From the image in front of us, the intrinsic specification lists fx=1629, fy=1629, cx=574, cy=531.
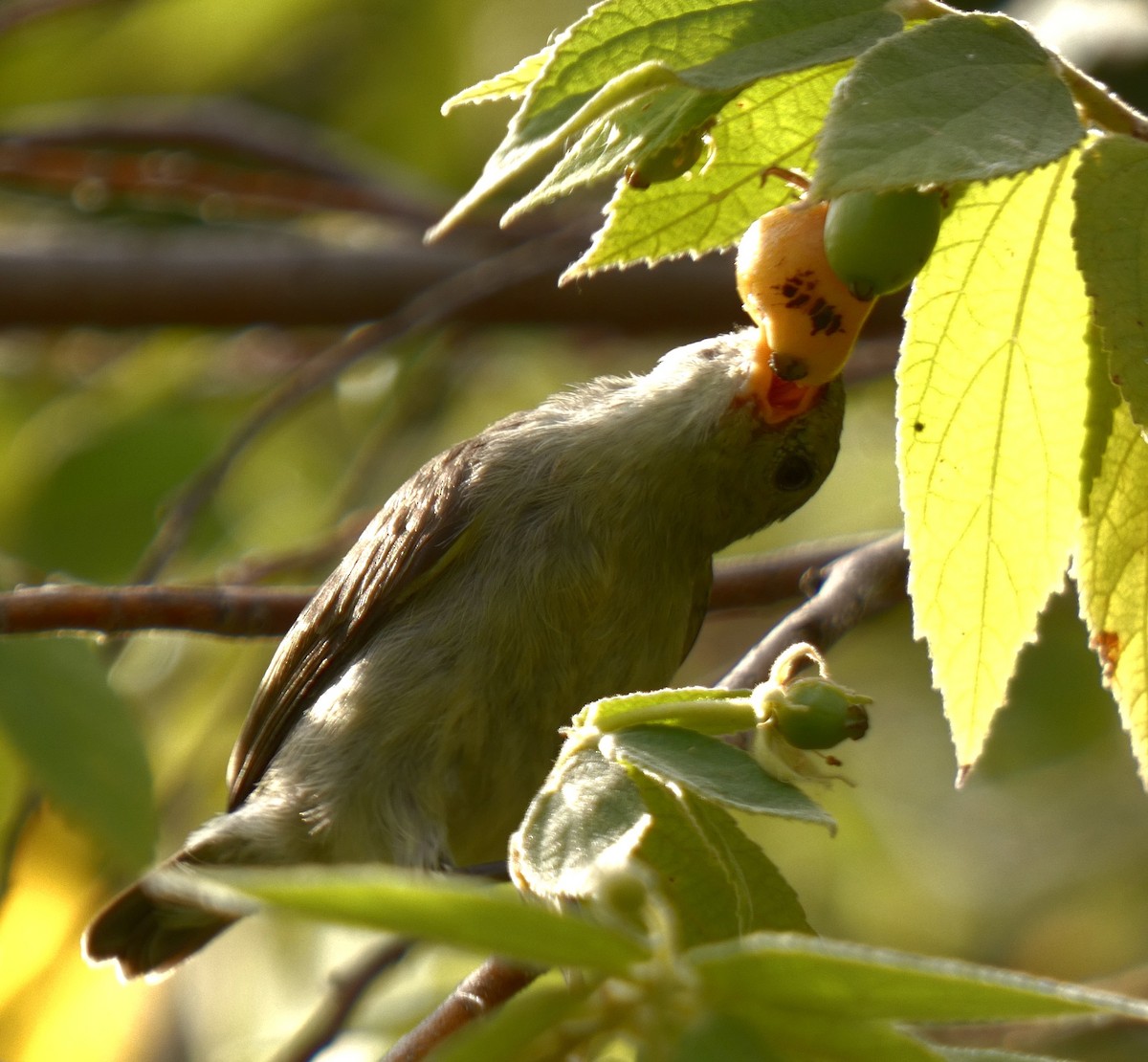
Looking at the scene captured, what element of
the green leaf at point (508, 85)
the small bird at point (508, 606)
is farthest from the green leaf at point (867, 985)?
the small bird at point (508, 606)

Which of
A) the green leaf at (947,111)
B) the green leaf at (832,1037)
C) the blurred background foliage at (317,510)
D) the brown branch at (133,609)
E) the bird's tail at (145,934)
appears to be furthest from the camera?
the blurred background foliage at (317,510)

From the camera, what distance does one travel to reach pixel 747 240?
1.94 meters

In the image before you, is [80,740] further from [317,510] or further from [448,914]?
[317,510]

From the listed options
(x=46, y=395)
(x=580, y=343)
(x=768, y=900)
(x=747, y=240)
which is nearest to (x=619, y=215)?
(x=747, y=240)

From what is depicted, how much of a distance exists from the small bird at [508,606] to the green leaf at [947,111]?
1.24 metres

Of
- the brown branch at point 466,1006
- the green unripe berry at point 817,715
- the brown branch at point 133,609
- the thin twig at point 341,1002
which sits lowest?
the thin twig at point 341,1002

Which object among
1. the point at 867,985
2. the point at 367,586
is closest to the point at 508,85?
the point at 867,985

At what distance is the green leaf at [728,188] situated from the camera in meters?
1.88

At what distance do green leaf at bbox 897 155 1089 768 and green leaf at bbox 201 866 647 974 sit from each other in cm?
81

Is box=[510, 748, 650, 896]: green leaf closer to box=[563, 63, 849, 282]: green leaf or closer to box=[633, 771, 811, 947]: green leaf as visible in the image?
box=[633, 771, 811, 947]: green leaf

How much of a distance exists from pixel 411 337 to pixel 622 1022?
12.1ft

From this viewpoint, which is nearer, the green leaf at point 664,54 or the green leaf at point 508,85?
the green leaf at point 664,54

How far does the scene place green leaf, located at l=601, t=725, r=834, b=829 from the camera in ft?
4.89

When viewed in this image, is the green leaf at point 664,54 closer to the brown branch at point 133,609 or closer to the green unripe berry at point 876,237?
the green unripe berry at point 876,237
